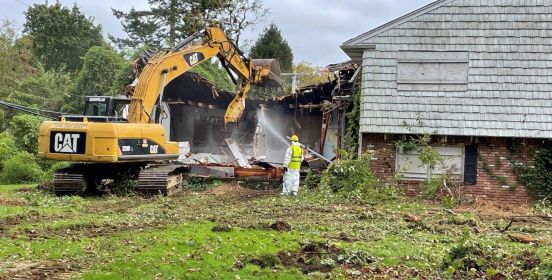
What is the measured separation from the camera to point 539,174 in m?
16.7

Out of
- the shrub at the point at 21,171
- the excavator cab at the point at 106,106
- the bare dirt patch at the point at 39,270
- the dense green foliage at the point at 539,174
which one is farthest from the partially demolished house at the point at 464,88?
the shrub at the point at 21,171

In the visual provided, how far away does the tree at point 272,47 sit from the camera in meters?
38.6

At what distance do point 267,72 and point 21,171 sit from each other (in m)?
9.03

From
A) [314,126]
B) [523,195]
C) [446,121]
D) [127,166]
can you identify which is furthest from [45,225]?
[314,126]

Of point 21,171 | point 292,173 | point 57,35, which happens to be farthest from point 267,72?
point 57,35

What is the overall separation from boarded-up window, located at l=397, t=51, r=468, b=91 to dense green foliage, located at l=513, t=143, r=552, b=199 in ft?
8.84

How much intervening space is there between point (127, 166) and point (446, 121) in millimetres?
8682

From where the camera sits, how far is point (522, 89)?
1667cm

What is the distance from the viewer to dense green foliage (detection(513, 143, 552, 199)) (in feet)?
54.7

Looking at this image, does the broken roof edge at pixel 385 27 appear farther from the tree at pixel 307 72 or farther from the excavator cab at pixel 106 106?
the tree at pixel 307 72

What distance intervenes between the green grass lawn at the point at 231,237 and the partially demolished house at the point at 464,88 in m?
3.34

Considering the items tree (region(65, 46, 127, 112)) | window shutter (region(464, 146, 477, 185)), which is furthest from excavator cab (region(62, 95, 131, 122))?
tree (region(65, 46, 127, 112))

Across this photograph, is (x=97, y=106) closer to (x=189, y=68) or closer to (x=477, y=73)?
(x=189, y=68)

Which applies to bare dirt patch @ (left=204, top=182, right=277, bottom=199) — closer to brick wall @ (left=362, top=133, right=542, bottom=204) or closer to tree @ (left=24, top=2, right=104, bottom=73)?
brick wall @ (left=362, top=133, right=542, bottom=204)
